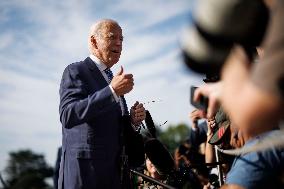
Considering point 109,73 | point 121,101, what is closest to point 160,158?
point 121,101

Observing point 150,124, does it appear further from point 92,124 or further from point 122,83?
point 122,83

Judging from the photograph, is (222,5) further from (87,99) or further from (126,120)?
(126,120)

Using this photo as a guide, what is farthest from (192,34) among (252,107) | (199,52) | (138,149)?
(138,149)

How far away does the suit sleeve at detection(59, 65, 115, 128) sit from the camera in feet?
10.0

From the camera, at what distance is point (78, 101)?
10.4 ft

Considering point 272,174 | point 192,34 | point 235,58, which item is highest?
point 192,34

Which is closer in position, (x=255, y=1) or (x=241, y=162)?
(x=255, y=1)

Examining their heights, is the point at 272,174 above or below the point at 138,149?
below

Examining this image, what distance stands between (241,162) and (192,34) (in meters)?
1.49

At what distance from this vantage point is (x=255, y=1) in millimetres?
1328

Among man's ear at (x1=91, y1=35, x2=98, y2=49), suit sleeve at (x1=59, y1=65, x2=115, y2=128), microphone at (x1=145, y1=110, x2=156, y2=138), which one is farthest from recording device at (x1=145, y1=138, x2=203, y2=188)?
man's ear at (x1=91, y1=35, x2=98, y2=49)

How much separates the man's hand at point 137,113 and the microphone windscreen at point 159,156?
214mm

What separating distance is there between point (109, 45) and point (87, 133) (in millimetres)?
939

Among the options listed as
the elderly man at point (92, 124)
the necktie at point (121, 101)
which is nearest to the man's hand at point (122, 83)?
the elderly man at point (92, 124)
